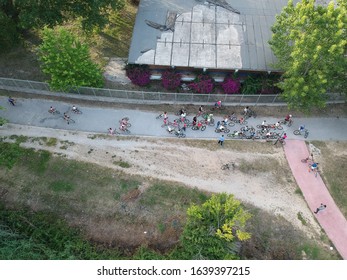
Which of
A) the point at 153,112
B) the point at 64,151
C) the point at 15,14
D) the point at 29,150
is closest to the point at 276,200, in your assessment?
the point at 153,112

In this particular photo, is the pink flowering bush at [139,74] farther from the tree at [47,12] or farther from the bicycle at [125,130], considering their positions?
the tree at [47,12]

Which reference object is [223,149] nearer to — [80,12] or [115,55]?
[115,55]

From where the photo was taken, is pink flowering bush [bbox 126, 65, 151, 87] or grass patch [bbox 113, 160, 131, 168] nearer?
grass patch [bbox 113, 160, 131, 168]

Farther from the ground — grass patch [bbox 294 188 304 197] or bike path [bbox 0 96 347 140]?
bike path [bbox 0 96 347 140]

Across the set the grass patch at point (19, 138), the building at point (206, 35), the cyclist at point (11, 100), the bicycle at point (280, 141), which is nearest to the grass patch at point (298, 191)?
the bicycle at point (280, 141)

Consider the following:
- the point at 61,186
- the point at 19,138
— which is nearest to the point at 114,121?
the point at 61,186

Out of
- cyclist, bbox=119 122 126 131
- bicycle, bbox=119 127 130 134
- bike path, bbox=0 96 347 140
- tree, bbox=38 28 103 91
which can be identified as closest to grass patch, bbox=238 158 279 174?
bike path, bbox=0 96 347 140

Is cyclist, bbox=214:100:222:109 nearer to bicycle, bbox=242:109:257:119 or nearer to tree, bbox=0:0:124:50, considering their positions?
bicycle, bbox=242:109:257:119

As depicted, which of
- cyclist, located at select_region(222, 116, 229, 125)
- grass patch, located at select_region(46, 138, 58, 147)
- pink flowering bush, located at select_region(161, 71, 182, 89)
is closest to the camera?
grass patch, located at select_region(46, 138, 58, 147)
